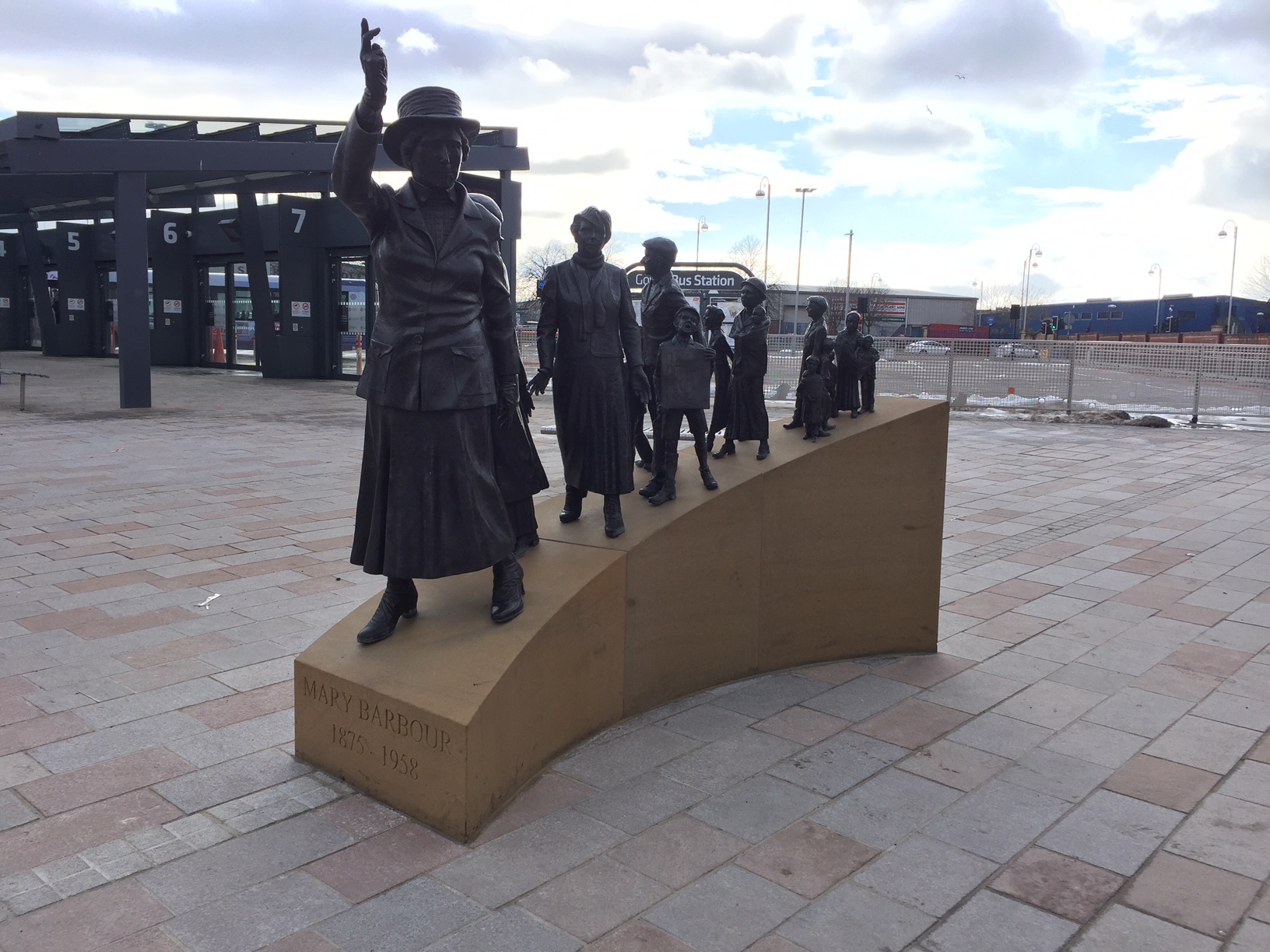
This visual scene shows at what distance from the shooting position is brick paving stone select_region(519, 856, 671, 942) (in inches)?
114

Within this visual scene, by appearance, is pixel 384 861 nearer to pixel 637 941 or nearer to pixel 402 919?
pixel 402 919

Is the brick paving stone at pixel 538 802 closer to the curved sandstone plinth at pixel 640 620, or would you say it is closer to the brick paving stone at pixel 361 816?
the curved sandstone plinth at pixel 640 620

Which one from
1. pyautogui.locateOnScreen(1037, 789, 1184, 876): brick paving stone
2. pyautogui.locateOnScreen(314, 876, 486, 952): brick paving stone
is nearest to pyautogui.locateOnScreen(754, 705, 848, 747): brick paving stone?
pyautogui.locateOnScreen(1037, 789, 1184, 876): brick paving stone

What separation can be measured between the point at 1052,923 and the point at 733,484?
234 cm

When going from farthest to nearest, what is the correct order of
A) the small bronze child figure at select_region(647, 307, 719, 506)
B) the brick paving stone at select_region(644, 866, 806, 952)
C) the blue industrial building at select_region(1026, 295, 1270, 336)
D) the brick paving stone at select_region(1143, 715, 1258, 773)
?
the blue industrial building at select_region(1026, 295, 1270, 336)
the small bronze child figure at select_region(647, 307, 719, 506)
the brick paving stone at select_region(1143, 715, 1258, 773)
the brick paving stone at select_region(644, 866, 806, 952)

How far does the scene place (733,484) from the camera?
15.7 ft

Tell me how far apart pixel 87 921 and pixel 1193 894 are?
324cm

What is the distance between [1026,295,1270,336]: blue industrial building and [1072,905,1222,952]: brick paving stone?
168 feet

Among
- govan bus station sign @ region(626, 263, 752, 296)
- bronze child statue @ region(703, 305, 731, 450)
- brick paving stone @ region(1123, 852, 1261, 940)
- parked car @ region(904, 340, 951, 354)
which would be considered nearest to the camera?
brick paving stone @ region(1123, 852, 1261, 940)

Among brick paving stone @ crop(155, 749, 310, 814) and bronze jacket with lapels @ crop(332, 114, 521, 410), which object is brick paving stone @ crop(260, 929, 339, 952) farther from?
bronze jacket with lapels @ crop(332, 114, 521, 410)

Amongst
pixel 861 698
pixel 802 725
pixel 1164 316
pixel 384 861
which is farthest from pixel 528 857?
pixel 1164 316

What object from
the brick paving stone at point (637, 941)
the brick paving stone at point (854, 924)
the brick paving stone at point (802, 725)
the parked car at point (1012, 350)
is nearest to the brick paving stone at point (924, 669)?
the brick paving stone at point (802, 725)

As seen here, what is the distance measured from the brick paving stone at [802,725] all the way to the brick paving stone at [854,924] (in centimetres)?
118

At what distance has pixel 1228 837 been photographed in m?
3.52
